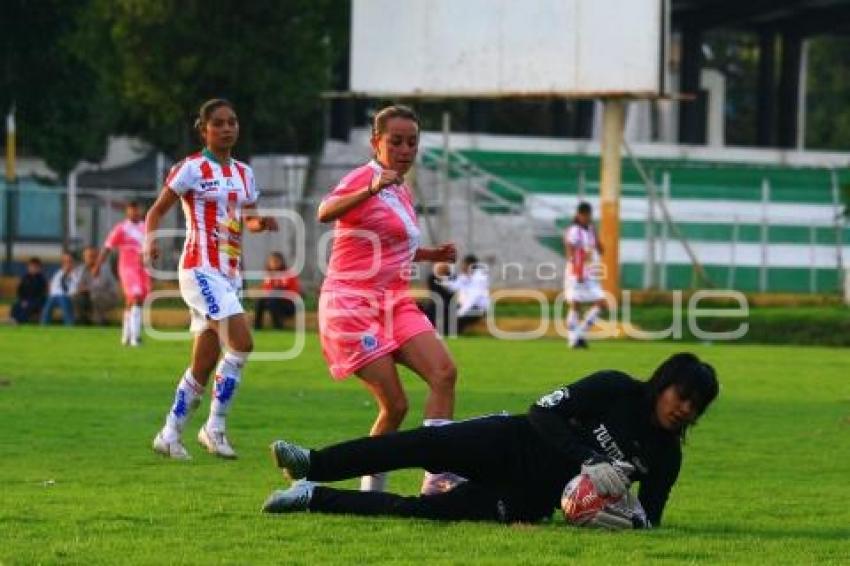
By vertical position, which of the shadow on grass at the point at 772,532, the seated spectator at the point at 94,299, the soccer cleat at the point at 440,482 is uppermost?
the soccer cleat at the point at 440,482

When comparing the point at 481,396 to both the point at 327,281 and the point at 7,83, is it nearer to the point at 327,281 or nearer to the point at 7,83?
the point at 327,281

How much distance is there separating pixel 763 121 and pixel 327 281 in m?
57.7

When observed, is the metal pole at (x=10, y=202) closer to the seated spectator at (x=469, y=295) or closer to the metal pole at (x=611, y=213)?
the seated spectator at (x=469, y=295)

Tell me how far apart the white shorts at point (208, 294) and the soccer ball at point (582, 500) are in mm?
4915

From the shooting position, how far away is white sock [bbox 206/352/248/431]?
1539 cm

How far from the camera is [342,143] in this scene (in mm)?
60219

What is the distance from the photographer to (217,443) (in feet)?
50.1

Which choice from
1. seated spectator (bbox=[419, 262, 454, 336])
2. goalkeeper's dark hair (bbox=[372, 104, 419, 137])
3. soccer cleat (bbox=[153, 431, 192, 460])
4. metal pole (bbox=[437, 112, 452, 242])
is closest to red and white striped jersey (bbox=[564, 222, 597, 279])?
seated spectator (bbox=[419, 262, 454, 336])

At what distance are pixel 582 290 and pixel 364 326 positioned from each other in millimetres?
24234

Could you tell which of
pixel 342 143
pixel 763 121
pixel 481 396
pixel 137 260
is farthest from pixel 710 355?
pixel 763 121

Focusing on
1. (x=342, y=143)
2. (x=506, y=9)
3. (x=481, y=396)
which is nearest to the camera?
Answer: (x=481, y=396)

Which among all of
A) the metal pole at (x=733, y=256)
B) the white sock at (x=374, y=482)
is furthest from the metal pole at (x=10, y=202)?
the white sock at (x=374, y=482)

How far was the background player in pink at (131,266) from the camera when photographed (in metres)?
32.6

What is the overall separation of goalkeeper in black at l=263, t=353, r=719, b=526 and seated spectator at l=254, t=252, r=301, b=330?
30207mm
